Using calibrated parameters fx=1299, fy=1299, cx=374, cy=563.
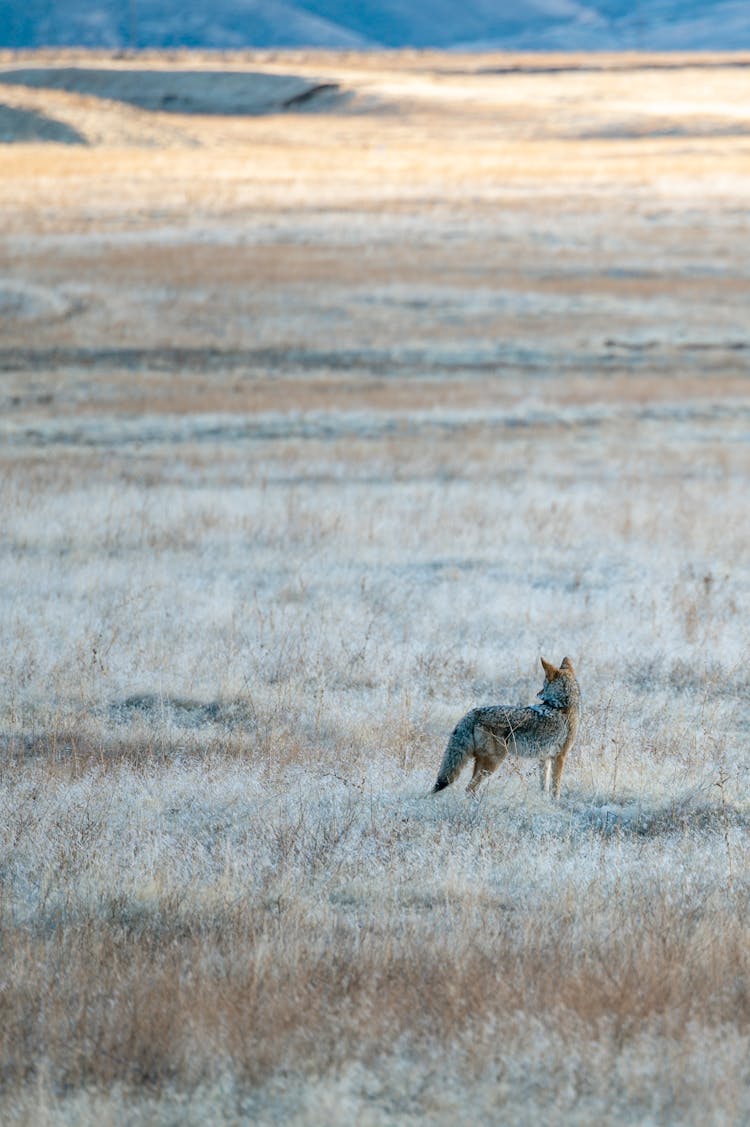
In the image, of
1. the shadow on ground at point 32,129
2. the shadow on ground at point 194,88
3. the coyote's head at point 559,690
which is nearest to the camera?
the coyote's head at point 559,690

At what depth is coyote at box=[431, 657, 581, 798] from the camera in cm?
559

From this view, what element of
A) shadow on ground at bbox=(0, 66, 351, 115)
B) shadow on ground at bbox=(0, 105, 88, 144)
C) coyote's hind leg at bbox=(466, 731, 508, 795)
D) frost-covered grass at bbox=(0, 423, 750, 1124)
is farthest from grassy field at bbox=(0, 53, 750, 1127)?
shadow on ground at bbox=(0, 66, 351, 115)

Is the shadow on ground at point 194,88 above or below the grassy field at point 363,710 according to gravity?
above

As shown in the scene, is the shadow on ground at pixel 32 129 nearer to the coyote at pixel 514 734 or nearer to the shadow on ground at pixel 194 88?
the shadow on ground at pixel 194 88

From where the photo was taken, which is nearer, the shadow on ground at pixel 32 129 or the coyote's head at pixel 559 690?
the coyote's head at pixel 559 690

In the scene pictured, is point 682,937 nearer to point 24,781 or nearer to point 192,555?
point 24,781

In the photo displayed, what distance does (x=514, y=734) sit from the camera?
565cm

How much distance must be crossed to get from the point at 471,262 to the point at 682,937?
3316 centimetres

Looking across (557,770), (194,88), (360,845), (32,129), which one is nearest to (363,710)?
(557,770)

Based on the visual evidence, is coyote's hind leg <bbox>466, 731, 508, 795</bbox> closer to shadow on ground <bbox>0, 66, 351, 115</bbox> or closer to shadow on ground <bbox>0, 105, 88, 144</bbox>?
shadow on ground <bbox>0, 105, 88, 144</bbox>

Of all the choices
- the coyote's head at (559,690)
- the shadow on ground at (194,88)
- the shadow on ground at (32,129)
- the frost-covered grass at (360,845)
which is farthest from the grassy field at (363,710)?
the shadow on ground at (194,88)

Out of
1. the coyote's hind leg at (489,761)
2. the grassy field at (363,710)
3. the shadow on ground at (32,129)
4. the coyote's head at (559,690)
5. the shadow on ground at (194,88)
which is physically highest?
the shadow on ground at (194,88)

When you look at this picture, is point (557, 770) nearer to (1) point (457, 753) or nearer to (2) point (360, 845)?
(1) point (457, 753)

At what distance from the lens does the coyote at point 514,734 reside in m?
5.59
